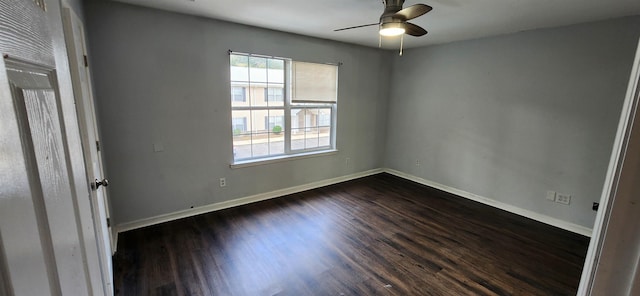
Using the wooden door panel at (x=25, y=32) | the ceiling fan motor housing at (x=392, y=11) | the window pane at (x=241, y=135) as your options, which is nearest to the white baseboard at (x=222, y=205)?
the window pane at (x=241, y=135)

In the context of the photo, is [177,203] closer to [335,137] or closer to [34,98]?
[335,137]

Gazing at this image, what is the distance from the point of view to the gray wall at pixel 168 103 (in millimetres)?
2639

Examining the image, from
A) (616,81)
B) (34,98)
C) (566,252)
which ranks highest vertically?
(616,81)

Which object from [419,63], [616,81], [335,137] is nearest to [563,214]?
[616,81]

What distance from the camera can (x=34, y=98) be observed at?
19.2 inches

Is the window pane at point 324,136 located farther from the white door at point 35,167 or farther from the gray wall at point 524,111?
the white door at point 35,167

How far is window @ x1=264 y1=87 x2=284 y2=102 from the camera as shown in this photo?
372 centimetres

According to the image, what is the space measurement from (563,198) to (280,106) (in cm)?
383

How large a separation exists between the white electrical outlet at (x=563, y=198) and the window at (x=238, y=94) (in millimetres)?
4155

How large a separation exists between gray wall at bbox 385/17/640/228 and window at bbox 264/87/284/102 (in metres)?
2.37

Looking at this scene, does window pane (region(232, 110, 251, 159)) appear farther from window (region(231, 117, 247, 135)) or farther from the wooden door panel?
the wooden door panel

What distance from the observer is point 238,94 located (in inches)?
136

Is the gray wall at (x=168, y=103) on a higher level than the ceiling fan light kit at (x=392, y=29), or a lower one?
lower

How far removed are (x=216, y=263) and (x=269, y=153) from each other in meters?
1.83
